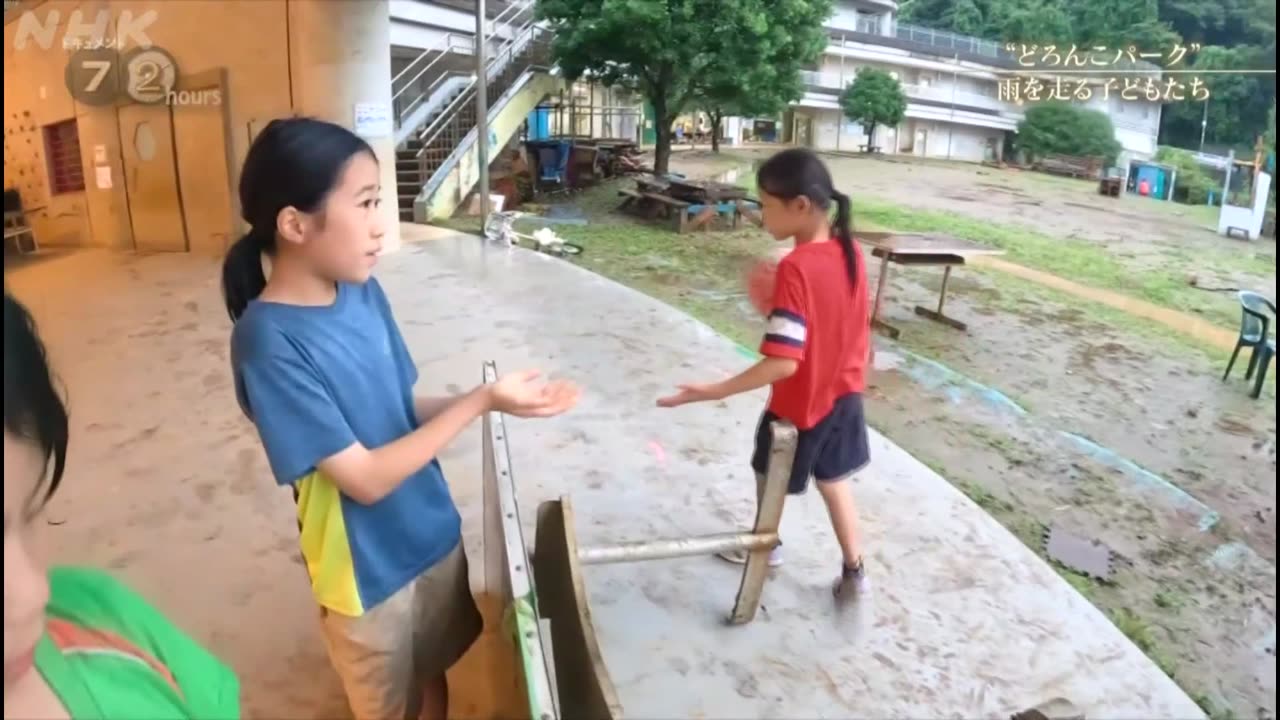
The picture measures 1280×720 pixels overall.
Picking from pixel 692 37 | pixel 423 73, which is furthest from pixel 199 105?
pixel 423 73

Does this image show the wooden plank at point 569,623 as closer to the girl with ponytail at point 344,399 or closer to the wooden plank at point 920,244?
the girl with ponytail at point 344,399

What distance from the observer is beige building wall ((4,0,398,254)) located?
18.1 ft

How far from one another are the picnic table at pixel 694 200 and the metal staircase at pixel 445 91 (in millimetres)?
1963

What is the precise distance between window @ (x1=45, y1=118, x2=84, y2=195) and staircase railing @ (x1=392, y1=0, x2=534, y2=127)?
125 inches

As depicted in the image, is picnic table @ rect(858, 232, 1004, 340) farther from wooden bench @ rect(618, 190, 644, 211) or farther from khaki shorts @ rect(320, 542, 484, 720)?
wooden bench @ rect(618, 190, 644, 211)

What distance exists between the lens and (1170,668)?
2.15m

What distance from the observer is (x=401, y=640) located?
1.07m

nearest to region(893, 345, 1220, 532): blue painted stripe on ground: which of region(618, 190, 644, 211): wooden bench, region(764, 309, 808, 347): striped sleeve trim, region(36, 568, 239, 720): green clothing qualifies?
region(764, 309, 808, 347): striped sleeve trim

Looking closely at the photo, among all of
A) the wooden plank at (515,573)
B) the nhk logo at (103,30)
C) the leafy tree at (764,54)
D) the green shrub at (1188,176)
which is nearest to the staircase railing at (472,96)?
the leafy tree at (764,54)

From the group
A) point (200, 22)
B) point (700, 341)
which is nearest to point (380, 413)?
point (700, 341)

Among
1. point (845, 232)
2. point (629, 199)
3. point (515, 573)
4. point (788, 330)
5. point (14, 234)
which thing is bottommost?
point (629, 199)

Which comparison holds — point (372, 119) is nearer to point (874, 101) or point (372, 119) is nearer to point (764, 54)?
point (874, 101)

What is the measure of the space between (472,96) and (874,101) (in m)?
5.73

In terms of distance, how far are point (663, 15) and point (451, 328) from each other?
4541 mm
